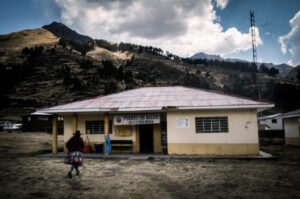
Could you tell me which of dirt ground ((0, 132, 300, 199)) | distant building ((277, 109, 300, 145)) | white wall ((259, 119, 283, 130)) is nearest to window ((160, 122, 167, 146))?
dirt ground ((0, 132, 300, 199))

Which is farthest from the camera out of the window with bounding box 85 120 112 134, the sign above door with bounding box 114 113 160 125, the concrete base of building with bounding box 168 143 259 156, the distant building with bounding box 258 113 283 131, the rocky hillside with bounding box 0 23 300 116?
the rocky hillside with bounding box 0 23 300 116

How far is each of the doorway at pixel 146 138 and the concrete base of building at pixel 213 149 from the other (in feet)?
6.74

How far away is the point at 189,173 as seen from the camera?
304 inches

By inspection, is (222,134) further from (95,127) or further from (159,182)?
(95,127)

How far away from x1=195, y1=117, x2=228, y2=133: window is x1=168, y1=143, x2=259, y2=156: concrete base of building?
87cm

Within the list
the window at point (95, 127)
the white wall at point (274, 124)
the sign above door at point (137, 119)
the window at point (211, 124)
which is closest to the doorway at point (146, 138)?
the sign above door at point (137, 119)

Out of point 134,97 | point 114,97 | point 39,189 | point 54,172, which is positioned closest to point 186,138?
point 134,97

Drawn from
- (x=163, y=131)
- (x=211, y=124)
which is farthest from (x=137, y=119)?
(x=211, y=124)

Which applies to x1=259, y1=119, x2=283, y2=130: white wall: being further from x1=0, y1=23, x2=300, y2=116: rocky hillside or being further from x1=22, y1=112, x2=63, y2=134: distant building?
x1=22, y1=112, x2=63, y2=134: distant building

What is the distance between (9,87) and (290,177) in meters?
62.8

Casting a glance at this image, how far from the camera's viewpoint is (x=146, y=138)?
13.6 metres

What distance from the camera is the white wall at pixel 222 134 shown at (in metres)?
11.3

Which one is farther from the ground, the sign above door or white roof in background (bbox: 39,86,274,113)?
white roof in background (bbox: 39,86,274,113)

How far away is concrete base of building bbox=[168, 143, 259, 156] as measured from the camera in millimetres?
11234
